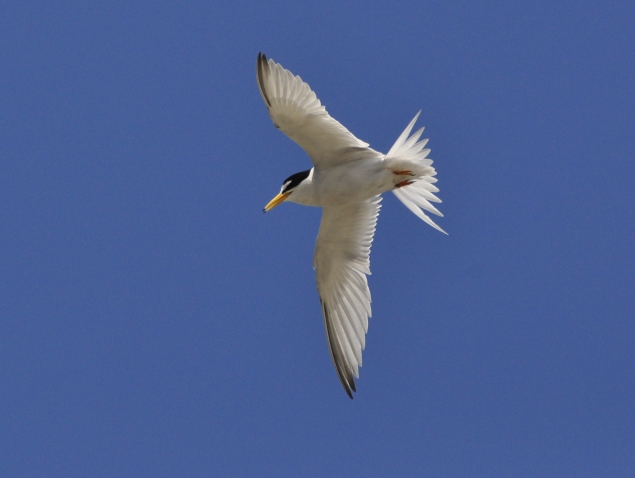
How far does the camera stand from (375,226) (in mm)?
10711

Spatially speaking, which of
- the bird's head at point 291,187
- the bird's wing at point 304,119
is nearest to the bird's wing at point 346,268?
the bird's head at point 291,187

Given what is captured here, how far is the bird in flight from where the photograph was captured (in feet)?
29.5

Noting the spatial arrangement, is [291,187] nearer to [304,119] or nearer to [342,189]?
[342,189]

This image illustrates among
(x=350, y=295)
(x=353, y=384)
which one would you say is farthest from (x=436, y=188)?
(x=353, y=384)

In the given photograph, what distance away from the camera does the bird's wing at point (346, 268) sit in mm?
10320

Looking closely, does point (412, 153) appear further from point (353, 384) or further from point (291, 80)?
point (353, 384)

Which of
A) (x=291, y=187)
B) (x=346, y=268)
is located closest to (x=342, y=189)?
(x=291, y=187)

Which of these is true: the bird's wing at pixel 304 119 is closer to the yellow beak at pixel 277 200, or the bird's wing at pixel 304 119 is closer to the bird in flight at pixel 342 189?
the bird in flight at pixel 342 189

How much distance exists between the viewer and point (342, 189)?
9477mm

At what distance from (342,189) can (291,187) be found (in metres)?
0.49

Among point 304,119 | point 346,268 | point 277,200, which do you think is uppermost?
point 304,119

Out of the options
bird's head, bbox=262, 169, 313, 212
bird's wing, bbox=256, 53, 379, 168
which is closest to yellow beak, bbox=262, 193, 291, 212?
bird's head, bbox=262, 169, 313, 212

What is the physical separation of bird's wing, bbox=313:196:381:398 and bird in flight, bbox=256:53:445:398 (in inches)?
0.4

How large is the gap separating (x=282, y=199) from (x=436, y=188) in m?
1.61
